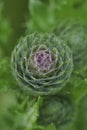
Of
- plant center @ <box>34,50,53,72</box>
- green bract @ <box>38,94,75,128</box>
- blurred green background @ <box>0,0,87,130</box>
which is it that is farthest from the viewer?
blurred green background @ <box>0,0,87,130</box>

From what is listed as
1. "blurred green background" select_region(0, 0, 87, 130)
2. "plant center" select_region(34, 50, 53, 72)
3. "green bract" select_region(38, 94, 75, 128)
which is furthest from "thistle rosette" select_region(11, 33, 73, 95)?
"blurred green background" select_region(0, 0, 87, 130)

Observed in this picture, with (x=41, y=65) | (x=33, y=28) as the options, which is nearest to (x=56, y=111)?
(x=41, y=65)

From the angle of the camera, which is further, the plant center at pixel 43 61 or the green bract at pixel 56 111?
the green bract at pixel 56 111

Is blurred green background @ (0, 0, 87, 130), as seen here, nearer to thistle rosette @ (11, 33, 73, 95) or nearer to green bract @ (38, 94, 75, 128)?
green bract @ (38, 94, 75, 128)

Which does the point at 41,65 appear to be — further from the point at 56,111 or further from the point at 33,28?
the point at 33,28

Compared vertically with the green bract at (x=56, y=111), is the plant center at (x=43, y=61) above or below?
above

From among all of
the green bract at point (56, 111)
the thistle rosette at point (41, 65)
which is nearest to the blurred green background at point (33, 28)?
the green bract at point (56, 111)

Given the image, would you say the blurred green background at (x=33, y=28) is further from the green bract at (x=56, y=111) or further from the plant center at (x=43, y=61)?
the plant center at (x=43, y=61)
